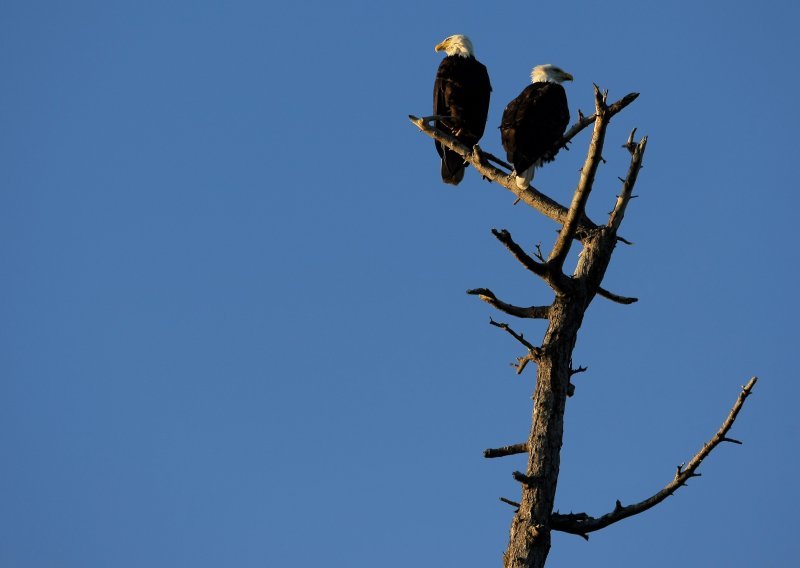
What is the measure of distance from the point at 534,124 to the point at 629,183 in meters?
2.29

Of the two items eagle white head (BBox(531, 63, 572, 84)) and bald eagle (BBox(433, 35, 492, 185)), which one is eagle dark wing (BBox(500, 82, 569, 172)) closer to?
eagle white head (BBox(531, 63, 572, 84))

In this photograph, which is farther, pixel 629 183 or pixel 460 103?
pixel 460 103

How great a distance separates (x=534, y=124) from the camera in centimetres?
748

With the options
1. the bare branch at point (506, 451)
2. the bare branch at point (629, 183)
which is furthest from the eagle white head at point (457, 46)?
the bare branch at point (506, 451)

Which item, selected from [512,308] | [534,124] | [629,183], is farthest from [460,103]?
[512,308]

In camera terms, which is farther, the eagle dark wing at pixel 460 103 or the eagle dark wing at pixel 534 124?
the eagle dark wing at pixel 460 103

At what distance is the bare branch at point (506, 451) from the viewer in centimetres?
459

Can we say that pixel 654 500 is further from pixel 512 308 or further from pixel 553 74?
pixel 553 74

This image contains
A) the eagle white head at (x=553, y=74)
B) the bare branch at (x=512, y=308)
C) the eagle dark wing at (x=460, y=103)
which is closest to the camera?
the bare branch at (x=512, y=308)

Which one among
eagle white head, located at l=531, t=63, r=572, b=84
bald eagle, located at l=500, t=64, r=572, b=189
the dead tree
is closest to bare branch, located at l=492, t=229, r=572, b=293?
the dead tree

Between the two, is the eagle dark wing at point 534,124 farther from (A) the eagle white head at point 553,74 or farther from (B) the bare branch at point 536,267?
(B) the bare branch at point 536,267

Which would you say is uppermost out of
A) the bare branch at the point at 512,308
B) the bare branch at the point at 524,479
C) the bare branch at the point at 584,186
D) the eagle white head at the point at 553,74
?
the eagle white head at the point at 553,74

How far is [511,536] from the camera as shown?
445cm

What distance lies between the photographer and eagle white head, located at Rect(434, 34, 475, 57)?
30.2 ft
